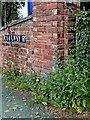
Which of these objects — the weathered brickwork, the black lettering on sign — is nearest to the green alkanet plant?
the weathered brickwork

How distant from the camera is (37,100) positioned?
3555 mm

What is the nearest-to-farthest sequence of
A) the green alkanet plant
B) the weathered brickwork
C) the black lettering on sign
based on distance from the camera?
1. the green alkanet plant
2. the weathered brickwork
3. the black lettering on sign

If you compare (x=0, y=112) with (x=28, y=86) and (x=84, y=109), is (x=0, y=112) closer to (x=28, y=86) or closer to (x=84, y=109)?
(x=28, y=86)

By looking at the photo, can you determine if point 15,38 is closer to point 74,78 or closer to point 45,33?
point 45,33

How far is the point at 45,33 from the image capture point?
146 inches

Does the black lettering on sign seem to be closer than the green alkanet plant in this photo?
No

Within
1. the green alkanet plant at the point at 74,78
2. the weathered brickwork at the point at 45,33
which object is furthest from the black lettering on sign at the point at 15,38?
the green alkanet plant at the point at 74,78

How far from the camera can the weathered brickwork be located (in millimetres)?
3477

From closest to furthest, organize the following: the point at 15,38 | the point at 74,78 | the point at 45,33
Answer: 1. the point at 74,78
2. the point at 45,33
3. the point at 15,38

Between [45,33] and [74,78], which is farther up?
[45,33]

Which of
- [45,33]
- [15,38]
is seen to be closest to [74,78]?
[45,33]

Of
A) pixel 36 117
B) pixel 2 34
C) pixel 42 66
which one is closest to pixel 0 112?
pixel 36 117

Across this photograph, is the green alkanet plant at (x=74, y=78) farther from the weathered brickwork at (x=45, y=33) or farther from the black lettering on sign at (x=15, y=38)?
the black lettering on sign at (x=15, y=38)

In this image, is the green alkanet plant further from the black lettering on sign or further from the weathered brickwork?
the black lettering on sign
